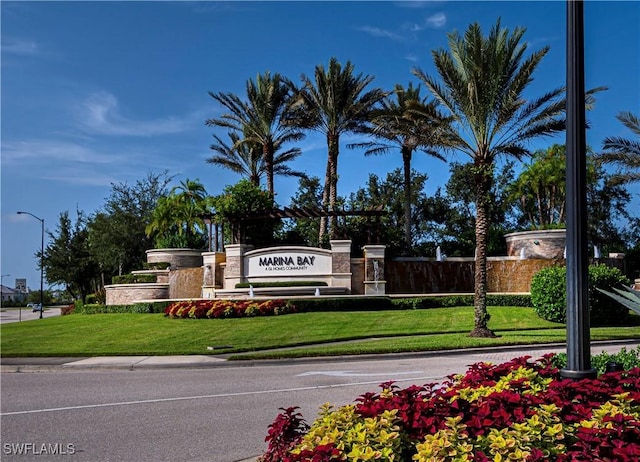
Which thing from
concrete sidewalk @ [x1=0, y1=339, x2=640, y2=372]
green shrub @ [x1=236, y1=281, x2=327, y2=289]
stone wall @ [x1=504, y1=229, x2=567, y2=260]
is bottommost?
concrete sidewalk @ [x1=0, y1=339, x2=640, y2=372]

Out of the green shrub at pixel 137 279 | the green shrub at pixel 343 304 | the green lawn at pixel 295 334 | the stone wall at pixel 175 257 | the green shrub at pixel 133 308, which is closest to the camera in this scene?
the green lawn at pixel 295 334

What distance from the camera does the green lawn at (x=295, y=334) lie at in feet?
57.5

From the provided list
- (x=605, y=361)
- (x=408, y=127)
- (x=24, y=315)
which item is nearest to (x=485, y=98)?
(x=408, y=127)

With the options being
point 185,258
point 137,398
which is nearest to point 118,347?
point 137,398

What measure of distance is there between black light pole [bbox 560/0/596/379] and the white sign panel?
2721 cm

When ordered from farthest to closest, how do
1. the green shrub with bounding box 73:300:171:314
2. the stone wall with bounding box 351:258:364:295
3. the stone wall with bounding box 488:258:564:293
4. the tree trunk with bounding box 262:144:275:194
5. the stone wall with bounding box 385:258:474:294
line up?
the tree trunk with bounding box 262:144:275:194 < the stone wall with bounding box 385:258:474:294 < the stone wall with bounding box 488:258:564:293 < the stone wall with bounding box 351:258:364:295 < the green shrub with bounding box 73:300:171:314

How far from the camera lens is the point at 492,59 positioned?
771 inches

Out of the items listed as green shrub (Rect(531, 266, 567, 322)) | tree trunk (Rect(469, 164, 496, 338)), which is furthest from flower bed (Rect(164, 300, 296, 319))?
green shrub (Rect(531, 266, 567, 322))

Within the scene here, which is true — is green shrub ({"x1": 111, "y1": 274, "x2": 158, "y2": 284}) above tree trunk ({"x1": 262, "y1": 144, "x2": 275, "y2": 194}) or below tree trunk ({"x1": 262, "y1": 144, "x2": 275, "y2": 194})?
below

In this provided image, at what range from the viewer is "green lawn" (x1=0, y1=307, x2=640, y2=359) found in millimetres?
17511

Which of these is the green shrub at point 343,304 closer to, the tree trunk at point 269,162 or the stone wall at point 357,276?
the stone wall at point 357,276

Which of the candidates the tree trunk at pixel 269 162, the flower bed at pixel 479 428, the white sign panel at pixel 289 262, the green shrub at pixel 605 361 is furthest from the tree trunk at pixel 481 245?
the tree trunk at pixel 269 162

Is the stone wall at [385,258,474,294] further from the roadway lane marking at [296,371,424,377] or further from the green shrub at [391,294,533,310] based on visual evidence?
the roadway lane marking at [296,371,424,377]

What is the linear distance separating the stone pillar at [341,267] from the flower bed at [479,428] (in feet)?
90.0
